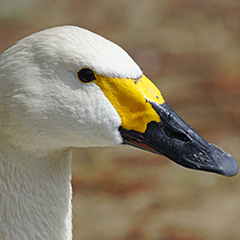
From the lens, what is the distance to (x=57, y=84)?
2.05 metres

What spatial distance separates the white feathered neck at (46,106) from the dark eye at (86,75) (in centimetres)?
3

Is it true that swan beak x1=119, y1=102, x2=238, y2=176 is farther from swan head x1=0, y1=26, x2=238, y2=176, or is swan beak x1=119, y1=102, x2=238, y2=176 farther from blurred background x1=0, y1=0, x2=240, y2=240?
blurred background x1=0, y1=0, x2=240, y2=240

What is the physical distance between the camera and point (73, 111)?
208cm

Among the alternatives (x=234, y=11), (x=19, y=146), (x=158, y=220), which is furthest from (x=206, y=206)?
(x=234, y=11)

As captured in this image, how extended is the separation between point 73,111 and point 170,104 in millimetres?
5220

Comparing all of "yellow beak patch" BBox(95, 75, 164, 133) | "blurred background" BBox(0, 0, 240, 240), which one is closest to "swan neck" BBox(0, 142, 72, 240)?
"yellow beak patch" BBox(95, 75, 164, 133)

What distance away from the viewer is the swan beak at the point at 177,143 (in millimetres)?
2090

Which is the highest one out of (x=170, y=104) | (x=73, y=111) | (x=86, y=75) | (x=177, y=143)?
(x=170, y=104)

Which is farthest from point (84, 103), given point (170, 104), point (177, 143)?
point (170, 104)

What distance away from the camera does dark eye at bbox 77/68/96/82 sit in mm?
2053

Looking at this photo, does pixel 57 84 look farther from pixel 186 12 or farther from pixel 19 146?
pixel 186 12

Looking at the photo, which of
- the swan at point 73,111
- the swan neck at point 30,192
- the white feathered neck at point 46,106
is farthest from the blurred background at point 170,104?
the swan at point 73,111

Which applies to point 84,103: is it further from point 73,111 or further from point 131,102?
point 131,102

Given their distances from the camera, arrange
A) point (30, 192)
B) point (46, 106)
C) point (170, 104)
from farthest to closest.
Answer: point (170, 104) < point (30, 192) < point (46, 106)
